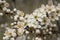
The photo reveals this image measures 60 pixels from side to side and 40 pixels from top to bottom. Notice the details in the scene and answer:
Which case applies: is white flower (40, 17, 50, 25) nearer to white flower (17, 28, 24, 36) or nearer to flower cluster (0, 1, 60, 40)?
flower cluster (0, 1, 60, 40)

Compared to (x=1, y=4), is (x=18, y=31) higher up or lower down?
lower down

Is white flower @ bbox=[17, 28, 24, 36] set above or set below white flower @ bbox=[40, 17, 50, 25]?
below

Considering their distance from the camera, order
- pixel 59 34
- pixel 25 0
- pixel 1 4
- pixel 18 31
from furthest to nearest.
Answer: pixel 25 0
pixel 59 34
pixel 1 4
pixel 18 31

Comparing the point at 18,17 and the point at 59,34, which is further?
the point at 59,34

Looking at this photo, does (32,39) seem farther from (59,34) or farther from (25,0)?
(25,0)

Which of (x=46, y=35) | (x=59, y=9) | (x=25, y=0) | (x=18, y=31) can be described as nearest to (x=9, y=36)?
(x=18, y=31)

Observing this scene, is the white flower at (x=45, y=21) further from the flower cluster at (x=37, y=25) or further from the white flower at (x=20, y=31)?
the white flower at (x=20, y=31)

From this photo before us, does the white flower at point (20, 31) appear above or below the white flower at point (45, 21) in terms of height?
below

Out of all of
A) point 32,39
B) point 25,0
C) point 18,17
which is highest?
point 25,0

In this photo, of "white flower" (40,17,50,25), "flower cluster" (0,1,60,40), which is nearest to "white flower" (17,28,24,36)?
"flower cluster" (0,1,60,40)

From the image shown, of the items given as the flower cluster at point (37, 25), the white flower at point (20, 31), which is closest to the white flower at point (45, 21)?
the flower cluster at point (37, 25)

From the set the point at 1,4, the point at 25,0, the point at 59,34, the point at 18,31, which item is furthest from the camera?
the point at 25,0
